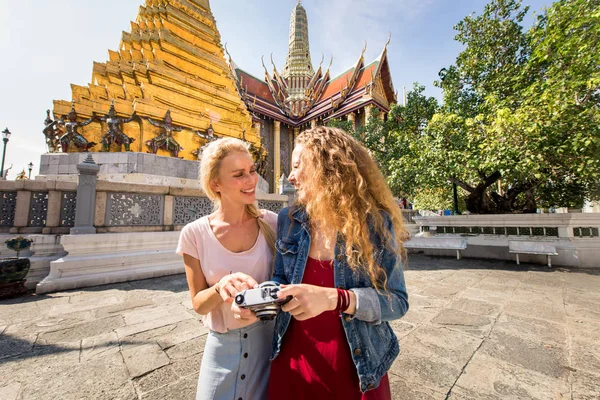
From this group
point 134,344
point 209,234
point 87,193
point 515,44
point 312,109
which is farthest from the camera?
point 312,109

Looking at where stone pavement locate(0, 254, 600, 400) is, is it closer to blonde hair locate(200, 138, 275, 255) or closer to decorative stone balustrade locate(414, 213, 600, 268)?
blonde hair locate(200, 138, 275, 255)

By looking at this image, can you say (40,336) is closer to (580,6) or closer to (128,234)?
(128,234)

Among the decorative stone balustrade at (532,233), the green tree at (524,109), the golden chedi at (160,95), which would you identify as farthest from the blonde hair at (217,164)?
the golden chedi at (160,95)

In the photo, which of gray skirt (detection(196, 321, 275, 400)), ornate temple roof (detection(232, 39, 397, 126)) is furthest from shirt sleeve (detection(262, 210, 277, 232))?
ornate temple roof (detection(232, 39, 397, 126))

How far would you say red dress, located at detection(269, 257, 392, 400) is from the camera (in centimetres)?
116

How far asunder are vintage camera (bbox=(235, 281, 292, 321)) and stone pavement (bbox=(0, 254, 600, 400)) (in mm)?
1590

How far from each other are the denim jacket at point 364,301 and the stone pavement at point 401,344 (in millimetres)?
1177

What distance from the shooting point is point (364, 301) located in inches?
43.4

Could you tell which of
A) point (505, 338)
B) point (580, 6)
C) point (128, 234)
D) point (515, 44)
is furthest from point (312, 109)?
point (505, 338)

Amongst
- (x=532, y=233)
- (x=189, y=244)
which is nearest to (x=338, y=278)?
(x=189, y=244)

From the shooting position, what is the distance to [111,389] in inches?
78.9

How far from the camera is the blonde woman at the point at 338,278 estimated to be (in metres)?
1.14

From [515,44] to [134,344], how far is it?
44.0 feet

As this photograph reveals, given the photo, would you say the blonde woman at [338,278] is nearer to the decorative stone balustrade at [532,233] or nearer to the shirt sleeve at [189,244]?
the shirt sleeve at [189,244]
